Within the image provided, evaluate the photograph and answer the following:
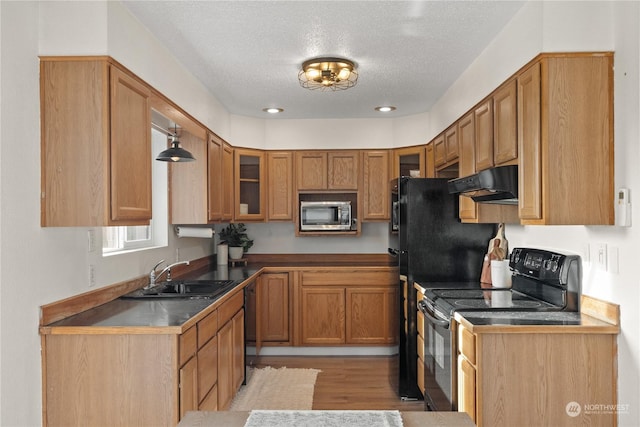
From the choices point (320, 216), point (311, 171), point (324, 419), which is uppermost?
point (311, 171)

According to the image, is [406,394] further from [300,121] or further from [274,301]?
[300,121]

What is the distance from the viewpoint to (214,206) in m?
4.17

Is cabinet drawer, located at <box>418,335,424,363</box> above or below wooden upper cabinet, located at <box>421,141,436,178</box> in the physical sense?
below

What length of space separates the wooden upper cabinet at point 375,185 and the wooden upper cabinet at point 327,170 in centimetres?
9

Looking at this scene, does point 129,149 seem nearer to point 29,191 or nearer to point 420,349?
point 29,191

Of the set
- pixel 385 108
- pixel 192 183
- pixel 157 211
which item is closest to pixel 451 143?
pixel 385 108

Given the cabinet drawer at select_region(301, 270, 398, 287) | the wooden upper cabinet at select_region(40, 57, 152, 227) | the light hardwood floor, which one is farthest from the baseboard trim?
the wooden upper cabinet at select_region(40, 57, 152, 227)

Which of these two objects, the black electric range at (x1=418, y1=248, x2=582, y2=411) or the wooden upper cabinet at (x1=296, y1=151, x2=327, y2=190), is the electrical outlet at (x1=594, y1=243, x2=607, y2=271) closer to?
the black electric range at (x1=418, y1=248, x2=582, y2=411)

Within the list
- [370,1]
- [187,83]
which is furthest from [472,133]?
[187,83]

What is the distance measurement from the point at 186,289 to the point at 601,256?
2613 millimetres

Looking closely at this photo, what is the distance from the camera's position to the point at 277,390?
3955mm

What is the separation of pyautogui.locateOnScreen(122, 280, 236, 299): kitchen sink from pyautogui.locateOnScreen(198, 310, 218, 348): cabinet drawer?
0.58 ft

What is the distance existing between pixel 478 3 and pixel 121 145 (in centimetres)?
181

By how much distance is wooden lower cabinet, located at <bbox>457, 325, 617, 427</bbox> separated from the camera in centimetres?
220
